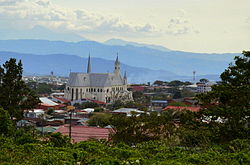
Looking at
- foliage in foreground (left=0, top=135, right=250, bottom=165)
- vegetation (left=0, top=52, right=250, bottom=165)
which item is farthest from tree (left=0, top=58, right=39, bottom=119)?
foliage in foreground (left=0, top=135, right=250, bottom=165)

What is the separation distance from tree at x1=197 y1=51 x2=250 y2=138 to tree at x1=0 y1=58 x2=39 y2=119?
9274 millimetres

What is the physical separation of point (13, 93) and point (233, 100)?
1083cm

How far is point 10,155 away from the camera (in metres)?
8.55

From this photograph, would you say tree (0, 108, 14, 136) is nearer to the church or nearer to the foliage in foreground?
the foliage in foreground

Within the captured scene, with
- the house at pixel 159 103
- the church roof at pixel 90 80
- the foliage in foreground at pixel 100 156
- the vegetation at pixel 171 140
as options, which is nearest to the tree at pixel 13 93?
the vegetation at pixel 171 140

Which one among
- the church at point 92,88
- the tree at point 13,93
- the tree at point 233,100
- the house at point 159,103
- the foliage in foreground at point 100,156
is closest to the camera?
the foliage in foreground at point 100,156

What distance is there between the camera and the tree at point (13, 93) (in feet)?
63.5

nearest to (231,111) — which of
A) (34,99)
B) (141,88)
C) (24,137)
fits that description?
(24,137)

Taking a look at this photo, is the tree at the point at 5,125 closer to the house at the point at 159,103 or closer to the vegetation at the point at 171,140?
the vegetation at the point at 171,140

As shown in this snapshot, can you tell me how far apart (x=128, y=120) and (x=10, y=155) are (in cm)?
839

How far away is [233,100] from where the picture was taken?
43.0ft

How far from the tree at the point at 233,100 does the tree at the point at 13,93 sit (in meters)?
9.27

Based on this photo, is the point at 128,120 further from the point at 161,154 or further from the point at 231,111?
the point at 161,154

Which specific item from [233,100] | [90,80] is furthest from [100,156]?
[90,80]
